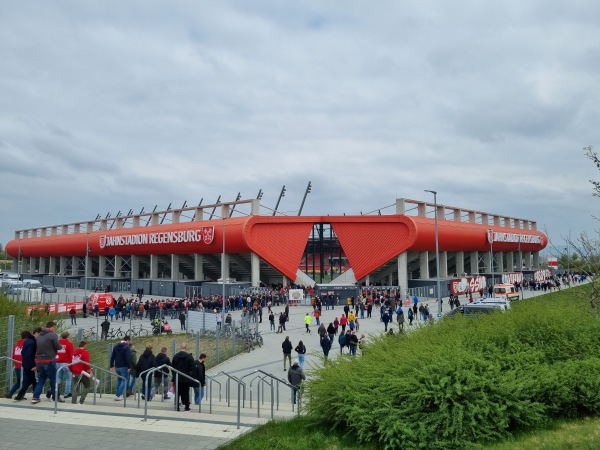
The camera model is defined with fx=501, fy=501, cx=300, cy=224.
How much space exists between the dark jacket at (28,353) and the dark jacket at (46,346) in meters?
0.16

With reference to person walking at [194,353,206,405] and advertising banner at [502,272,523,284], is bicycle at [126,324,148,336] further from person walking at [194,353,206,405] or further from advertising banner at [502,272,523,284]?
advertising banner at [502,272,523,284]

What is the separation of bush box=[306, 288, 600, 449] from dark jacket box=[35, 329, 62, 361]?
5.04 metres

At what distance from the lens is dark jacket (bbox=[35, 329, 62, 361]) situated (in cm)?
955

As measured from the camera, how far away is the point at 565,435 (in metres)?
6.80

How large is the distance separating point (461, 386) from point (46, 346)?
7555mm

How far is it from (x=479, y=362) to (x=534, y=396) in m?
0.93

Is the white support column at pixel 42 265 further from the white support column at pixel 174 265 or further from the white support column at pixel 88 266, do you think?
the white support column at pixel 174 265

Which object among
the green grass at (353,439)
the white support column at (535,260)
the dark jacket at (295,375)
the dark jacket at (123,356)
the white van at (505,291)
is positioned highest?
the white support column at (535,260)

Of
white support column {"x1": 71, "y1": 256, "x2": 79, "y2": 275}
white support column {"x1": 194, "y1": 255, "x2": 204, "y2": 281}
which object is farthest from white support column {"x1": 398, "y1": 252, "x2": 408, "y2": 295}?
white support column {"x1": 71, "y1": 256, "x2": 79, "y2": 275}

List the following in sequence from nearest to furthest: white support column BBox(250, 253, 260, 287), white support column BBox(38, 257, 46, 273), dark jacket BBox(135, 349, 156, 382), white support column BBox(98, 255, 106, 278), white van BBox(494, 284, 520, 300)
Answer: dark jacket BBox(135, 349, 156, 382)
white van BBox(494, 284, 520, 300)
white support column BBox(250, 253, 260, 287)
white support column BBox(98, 255, 106, 278)
white support column BBox(38, 257, 46, 273)

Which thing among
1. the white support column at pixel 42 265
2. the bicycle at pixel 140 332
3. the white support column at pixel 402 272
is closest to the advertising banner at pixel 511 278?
the white support column at pixel 402 272

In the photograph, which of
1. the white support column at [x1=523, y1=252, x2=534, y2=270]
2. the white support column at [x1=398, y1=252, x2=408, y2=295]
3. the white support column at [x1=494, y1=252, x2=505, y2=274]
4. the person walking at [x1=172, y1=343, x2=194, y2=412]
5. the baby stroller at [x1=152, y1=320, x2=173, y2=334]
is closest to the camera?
the person walking at [x1=172, y1=343, x2=194, y2=412]

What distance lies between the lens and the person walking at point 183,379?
9.43m

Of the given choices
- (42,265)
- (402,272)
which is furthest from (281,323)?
(42,265)
